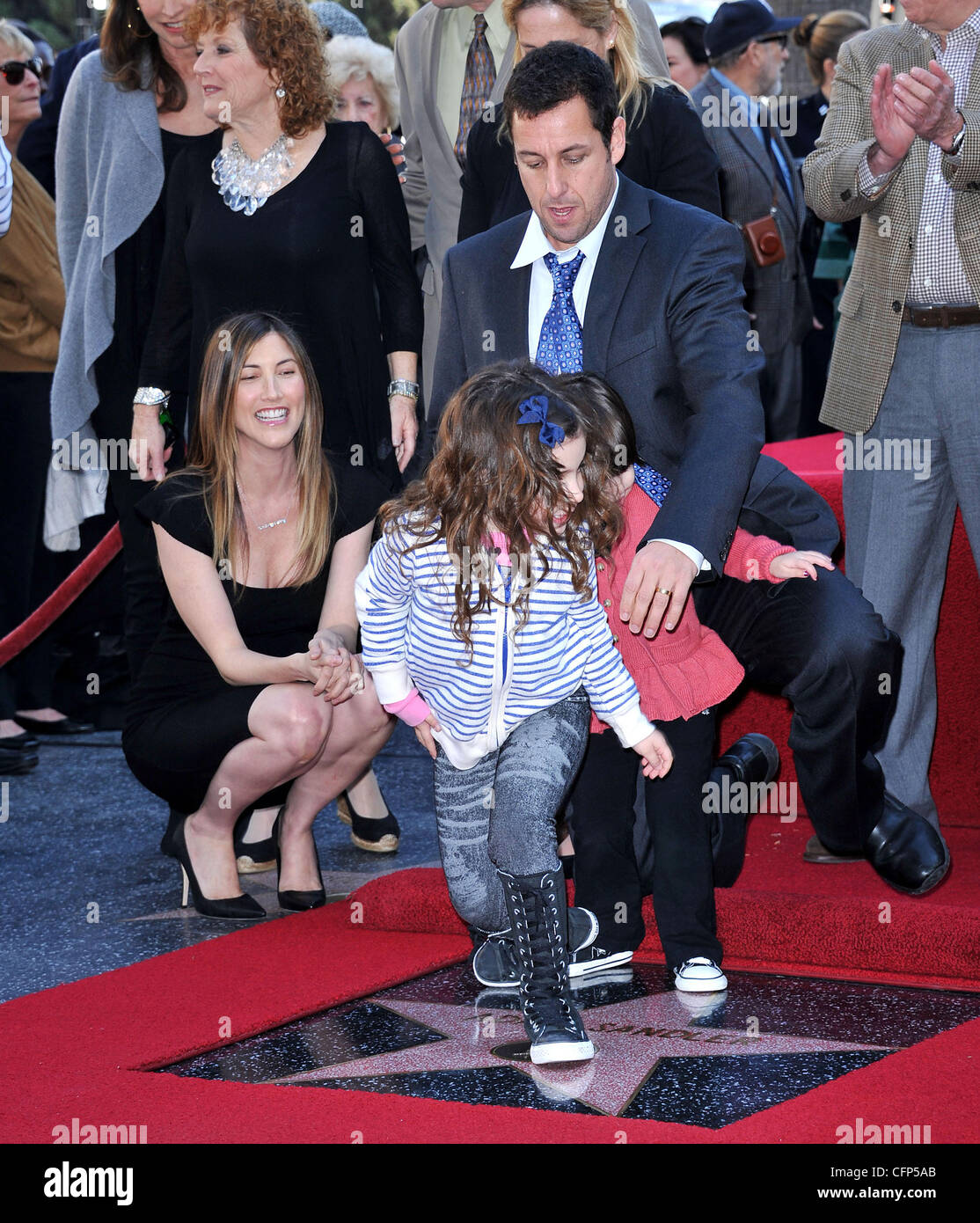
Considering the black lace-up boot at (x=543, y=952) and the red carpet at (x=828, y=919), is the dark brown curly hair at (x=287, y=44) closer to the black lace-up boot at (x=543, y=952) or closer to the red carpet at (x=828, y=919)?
the red carpet at (x=828, y=919)

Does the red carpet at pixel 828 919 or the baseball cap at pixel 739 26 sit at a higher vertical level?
the baseball cap at pixel 739 26

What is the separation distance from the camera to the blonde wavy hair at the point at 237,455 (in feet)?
A: 11.8

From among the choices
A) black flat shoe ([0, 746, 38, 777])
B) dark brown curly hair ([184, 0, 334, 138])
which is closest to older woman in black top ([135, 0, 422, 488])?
dark brown curly hair ([184, 0, 334, 138])

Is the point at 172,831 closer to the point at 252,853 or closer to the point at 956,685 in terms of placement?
the point at 252,853

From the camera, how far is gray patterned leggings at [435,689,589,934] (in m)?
2.66

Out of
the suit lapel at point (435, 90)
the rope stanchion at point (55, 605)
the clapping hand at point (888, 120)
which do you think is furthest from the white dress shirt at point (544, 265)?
the rope stanchion at point (55, 605)

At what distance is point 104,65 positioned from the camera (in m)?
4.03

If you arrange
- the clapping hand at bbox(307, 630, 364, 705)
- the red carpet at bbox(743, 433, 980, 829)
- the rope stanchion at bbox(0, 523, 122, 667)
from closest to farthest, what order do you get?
the clapping hand at bbox(307, 630, 364, 705), the red carpet at bbox(743, 433, 980, 829), the rope stanchion at bbox(0, 523, 122, 667)

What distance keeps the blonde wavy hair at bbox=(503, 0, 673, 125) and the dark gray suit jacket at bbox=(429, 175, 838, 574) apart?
0.40 meters

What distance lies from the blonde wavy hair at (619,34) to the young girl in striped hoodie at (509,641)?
0.93 m

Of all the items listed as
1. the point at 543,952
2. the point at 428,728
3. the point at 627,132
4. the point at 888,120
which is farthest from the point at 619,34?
the point at 543,952

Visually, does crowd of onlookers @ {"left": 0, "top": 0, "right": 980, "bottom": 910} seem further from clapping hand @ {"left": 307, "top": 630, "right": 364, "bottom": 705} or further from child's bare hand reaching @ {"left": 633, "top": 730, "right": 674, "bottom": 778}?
child's bare hand reaching @ {"left": 633, "top": 730, "right": 674, "bottom": 778}

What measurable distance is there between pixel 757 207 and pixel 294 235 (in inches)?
94.9

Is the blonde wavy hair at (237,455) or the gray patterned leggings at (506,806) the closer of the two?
the gray patterned leggings at (506,806)
